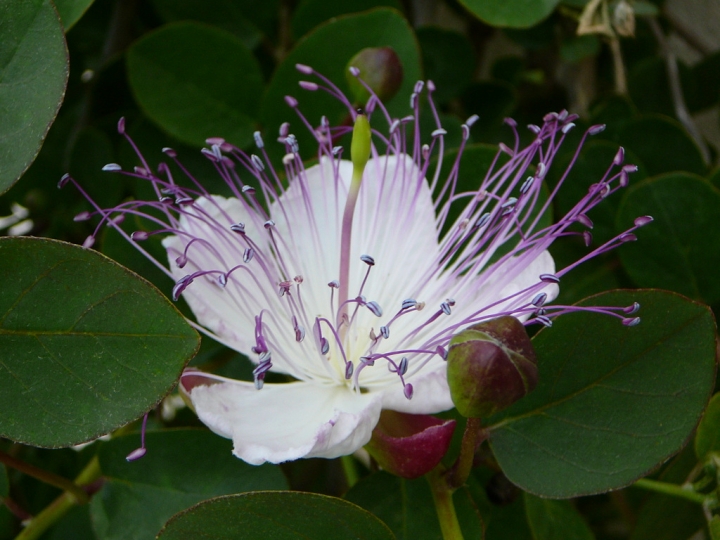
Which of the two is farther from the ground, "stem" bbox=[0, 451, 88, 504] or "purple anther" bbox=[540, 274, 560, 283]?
"purple anther" bbox=[540, 274, 560, 283]

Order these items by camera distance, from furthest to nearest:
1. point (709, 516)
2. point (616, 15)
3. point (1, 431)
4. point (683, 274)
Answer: point (616, 15), point (683, 274), point (709, 516), point (1, 431)

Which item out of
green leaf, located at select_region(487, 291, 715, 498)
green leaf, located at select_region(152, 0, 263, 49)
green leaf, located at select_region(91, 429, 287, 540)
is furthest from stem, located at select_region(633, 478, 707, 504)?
green leaf, located at select_region(152, 0, 263, 49)

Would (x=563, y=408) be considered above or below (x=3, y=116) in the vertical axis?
below

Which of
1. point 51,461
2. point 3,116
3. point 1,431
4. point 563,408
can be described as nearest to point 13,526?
point 51,461

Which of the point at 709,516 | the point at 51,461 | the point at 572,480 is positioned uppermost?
the point at 572,480

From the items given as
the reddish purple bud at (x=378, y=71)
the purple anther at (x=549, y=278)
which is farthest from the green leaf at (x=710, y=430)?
the reddish purple bud at (x=378, y=71)

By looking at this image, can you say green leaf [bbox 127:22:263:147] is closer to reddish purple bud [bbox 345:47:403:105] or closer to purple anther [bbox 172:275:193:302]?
reddish purple bud [bbox 345:47:403:105]

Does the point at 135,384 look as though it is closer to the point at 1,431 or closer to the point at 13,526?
the point at 1,431
